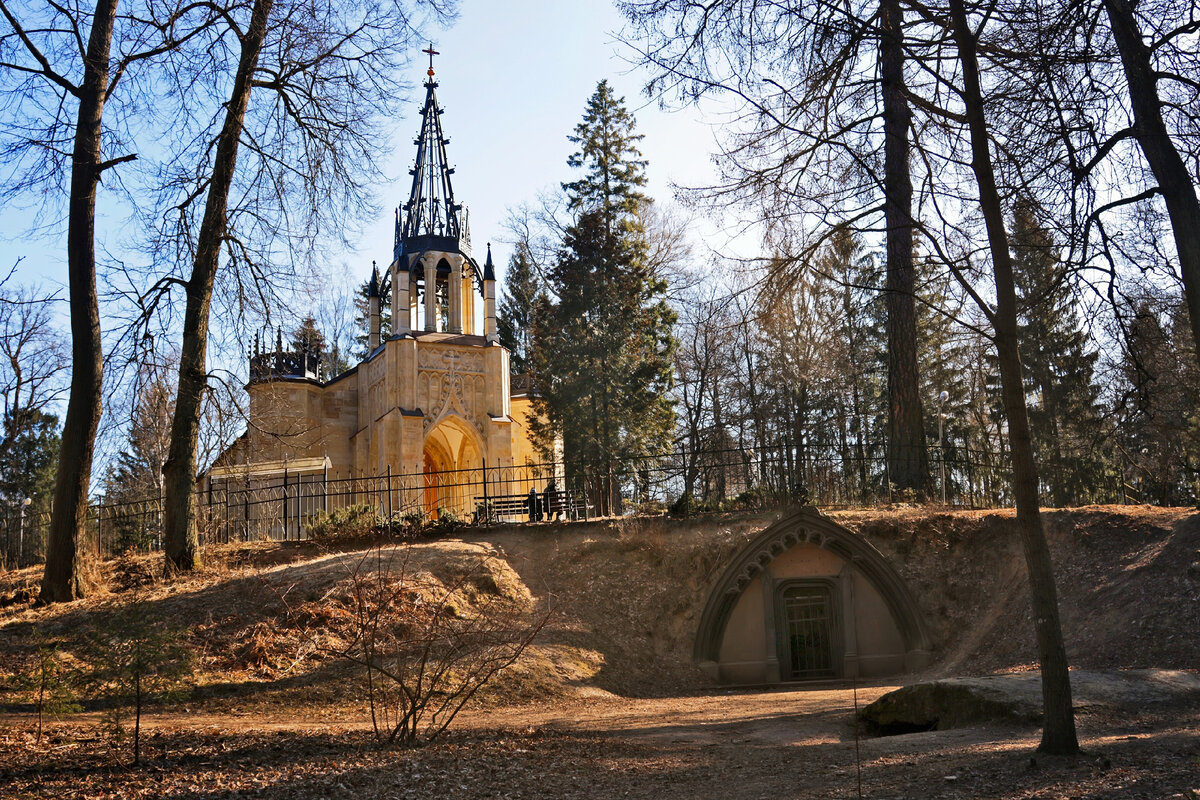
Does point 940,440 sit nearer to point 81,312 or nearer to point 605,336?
point 605,336

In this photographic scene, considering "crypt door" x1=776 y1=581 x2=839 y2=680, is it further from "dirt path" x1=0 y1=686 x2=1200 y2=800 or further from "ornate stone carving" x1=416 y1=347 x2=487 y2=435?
"ornate stone carving" x1=416 y1=347 x2=487 y2=435

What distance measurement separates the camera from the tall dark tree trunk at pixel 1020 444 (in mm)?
7254

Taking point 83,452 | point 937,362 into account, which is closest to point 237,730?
point 83,452

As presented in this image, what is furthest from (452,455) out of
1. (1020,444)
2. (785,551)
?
(1020,444)

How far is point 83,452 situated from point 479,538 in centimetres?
765

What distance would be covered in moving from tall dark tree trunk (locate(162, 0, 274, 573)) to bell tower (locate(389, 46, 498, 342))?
45.2 feet

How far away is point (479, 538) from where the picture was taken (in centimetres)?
1888

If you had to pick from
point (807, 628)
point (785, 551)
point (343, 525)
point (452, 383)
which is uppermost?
point (452, 383)

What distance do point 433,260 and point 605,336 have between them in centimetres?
671

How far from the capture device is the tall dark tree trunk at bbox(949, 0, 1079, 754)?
7.25m

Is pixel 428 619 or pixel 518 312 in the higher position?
pixel 518 312

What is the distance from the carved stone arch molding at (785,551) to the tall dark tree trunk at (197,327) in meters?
8.99

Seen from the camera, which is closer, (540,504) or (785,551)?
(785,551)

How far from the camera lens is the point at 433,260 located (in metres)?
29.9
